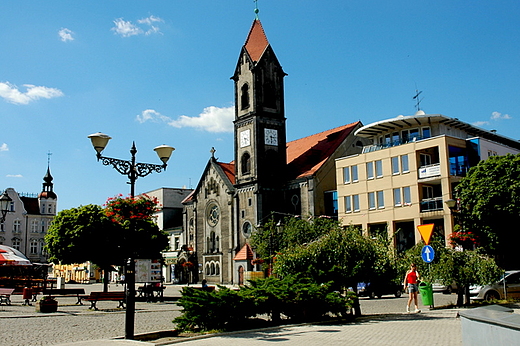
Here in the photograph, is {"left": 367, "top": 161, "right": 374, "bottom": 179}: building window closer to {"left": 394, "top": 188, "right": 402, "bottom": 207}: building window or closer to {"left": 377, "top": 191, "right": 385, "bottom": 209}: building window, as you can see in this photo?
{"left": 377, "top": 191, "right": 385, "bottom": 209}: building window

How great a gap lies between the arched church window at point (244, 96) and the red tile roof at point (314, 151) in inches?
326

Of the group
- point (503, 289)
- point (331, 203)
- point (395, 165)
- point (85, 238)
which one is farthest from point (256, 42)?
point (503, 289)

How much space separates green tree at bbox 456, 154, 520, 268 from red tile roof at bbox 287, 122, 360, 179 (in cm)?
2197

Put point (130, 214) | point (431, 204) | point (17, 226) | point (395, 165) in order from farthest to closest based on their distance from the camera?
1. point (17, 226)
2. point (395, 165)
3. point (431, 204)
4. point (130, 214)

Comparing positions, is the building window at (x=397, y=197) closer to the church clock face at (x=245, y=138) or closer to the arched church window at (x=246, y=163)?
the arched church window at (x=246, y=163)

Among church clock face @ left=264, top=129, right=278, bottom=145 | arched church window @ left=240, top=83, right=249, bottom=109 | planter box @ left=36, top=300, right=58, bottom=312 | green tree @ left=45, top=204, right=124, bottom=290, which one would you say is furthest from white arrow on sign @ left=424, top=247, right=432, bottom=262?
arched church window @ left=240, top=83, right=249, bottom=109

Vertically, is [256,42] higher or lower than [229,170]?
higher

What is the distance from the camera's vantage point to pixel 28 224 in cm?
9600

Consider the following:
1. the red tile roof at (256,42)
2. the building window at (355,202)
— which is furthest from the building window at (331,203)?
the red tile roof at (256,42)

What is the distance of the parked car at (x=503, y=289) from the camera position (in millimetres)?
26797

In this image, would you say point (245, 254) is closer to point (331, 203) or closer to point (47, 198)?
point (331, 203)

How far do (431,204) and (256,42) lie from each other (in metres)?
30.2

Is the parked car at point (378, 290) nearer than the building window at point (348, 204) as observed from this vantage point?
Yes

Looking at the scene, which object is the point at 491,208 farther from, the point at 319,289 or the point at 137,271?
the point at 137,271
